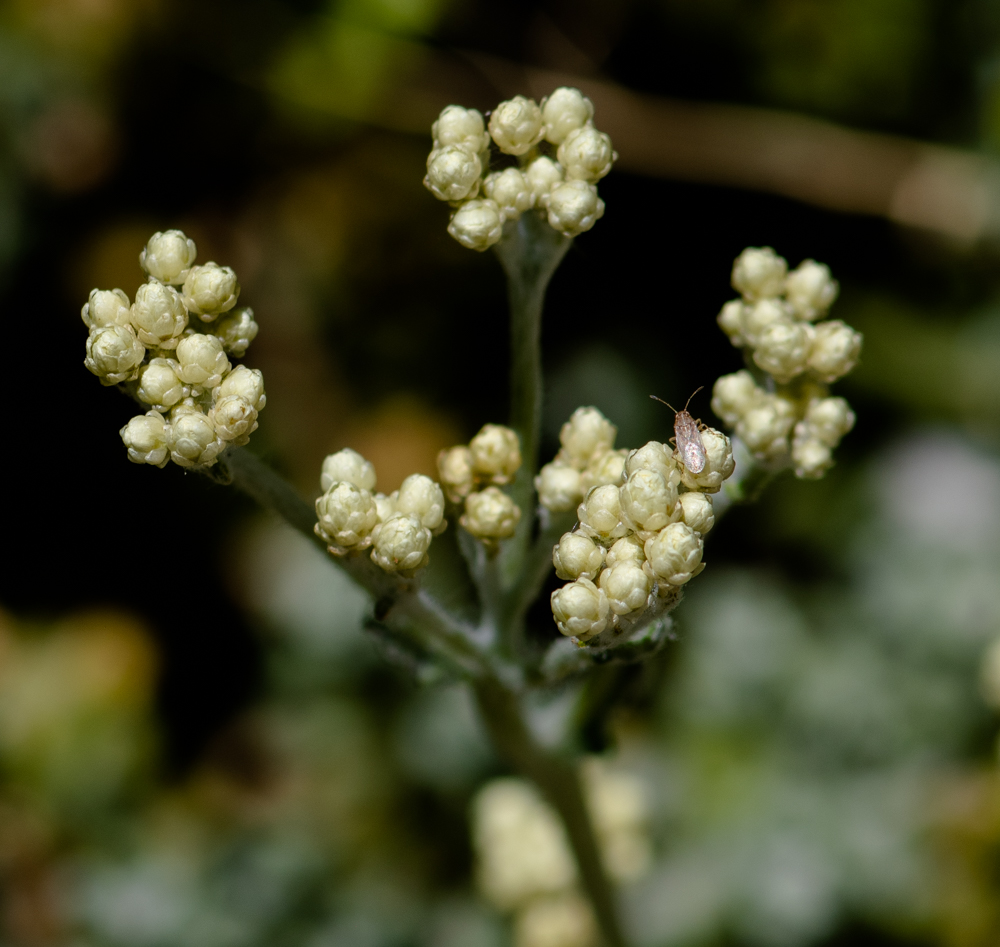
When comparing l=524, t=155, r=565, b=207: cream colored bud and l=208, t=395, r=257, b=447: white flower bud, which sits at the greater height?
l=524, t=155, r=565, b=207: cream colored bud

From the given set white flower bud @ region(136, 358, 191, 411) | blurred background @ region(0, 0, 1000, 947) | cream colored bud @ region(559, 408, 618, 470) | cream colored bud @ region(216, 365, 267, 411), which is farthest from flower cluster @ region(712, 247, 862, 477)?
blurred background @ region(0, 0, 1000, 947)

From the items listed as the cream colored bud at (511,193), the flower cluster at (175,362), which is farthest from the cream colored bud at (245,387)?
the cream colored bud at (511,193)

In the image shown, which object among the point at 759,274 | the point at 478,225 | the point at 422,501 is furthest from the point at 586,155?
the point at 422,501

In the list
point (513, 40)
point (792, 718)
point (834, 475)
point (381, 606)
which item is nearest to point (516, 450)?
point (381, 606)

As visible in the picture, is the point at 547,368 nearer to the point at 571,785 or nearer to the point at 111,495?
the point at 111,495

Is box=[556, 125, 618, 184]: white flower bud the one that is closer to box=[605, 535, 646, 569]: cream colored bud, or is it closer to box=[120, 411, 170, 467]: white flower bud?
box=[605, 535, 646, 569]: cream colored bud
